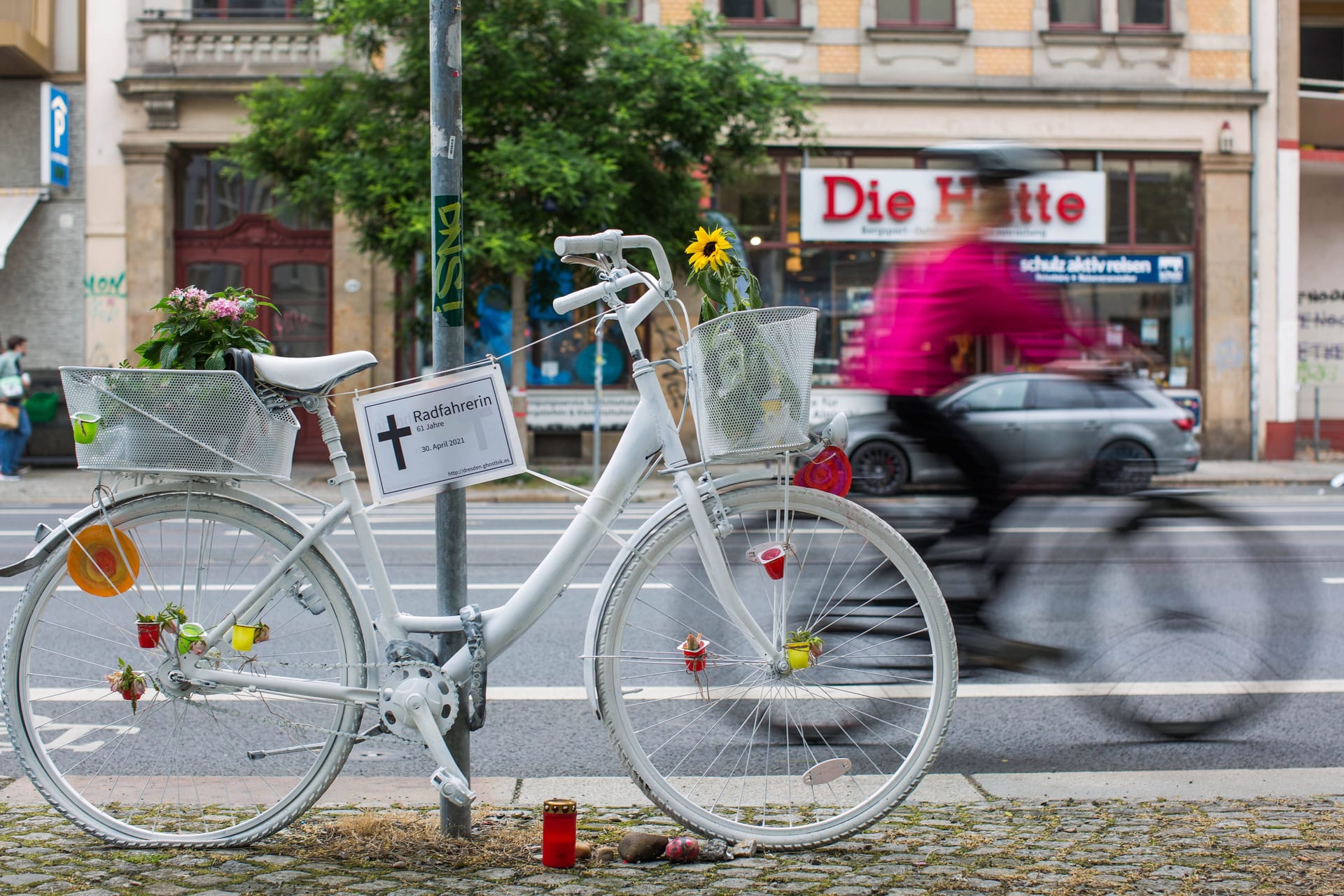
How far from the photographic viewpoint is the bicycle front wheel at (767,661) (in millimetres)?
3219

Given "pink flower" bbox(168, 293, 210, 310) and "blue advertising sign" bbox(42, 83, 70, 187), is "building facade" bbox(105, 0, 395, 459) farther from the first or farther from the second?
"pink flower" bbox(168, 293, 210, 310)

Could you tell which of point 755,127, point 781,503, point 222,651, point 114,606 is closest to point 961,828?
point 781,503

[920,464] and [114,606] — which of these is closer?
[114,606]

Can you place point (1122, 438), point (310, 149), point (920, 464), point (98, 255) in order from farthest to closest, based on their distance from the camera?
point (98, 255) → point (310, 149) → point (1122, 438) → point (920, 464)

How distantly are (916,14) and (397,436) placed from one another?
19.5m

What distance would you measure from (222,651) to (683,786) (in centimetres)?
121

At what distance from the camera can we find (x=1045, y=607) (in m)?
4.36

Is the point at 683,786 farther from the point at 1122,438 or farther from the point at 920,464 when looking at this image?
the point at 1122,438

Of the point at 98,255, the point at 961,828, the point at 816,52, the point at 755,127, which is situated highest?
the point at 816,52

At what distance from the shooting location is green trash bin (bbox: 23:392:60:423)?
18.7m

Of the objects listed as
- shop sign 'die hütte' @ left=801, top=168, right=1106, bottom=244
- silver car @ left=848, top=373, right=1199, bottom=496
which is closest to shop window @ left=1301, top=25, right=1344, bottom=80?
shop sign 'die hütte' @ left=801, top=168, right=1106, bottom=244

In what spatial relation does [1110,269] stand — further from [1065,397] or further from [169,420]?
[169,420]

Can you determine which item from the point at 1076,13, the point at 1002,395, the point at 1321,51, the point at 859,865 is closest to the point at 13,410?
the point at 1002,395

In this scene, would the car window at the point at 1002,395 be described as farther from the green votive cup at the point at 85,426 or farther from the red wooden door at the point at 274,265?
the red wooden door at the point at 274,265
